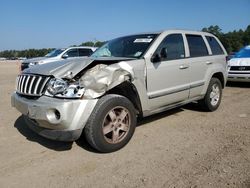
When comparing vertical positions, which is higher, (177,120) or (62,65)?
(62,65)

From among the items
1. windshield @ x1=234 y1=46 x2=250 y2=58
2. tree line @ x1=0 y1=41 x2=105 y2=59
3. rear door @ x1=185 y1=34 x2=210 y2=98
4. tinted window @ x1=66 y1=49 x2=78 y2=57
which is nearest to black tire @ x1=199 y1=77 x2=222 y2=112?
rear door @ x1=185 y1=34 x2=210 y2=98

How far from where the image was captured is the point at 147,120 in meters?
5.41

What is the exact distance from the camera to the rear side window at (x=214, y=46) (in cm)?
609

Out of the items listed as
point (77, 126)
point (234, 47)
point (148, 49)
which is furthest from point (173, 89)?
point (234, 47)

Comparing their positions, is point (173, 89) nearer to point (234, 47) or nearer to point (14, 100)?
point (14, 100)

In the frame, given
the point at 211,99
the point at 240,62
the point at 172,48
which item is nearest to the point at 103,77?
the point at 172,48

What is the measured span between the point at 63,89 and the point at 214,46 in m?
4.10

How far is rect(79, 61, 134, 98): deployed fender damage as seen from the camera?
3504 millimetres

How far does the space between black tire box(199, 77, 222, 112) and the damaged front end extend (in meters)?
2.78

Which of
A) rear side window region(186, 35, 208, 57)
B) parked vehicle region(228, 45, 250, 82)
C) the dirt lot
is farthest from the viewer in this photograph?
parked vehicle region(228, 45, 250, 82)

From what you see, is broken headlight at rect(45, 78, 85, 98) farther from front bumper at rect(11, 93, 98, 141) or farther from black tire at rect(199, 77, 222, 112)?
black tire at rect(199, 77, 222, 112)

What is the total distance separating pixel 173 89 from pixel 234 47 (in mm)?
61952

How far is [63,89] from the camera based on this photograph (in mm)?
3486

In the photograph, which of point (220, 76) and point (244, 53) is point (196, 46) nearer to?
point (220, 76)
